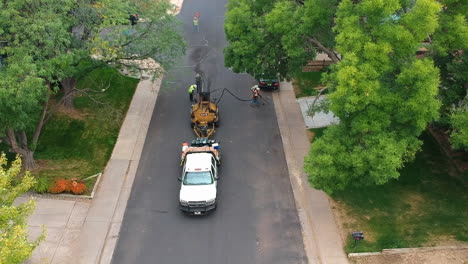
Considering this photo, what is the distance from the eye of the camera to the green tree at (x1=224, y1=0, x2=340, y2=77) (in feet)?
72.6

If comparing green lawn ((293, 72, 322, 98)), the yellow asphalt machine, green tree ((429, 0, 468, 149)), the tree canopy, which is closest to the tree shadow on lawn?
green tree ((429, 0, 468, 149))

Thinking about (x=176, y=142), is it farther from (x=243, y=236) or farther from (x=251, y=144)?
(x=243, y=236)

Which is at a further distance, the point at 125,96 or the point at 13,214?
the point at 125,96

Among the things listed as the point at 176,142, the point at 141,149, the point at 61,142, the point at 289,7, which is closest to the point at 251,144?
the point at 176,142

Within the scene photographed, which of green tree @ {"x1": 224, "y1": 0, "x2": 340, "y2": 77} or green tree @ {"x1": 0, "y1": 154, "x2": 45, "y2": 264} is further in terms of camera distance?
green tree @ {"x1": 224, "y1": 0, "x2": 340, "y2": 77}

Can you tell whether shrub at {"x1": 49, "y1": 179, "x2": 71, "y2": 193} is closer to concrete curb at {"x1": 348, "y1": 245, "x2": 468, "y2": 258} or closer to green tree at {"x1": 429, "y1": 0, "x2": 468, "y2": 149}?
concrete curb at {"x1": 348, "y1": 245, "x2": 468, "y2": 258}

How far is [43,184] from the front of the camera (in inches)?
875

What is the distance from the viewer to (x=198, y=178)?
863 inches

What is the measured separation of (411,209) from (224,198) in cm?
864

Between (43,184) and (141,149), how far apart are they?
5.50 metres

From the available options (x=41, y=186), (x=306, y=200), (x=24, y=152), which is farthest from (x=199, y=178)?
(x=24, y=152)

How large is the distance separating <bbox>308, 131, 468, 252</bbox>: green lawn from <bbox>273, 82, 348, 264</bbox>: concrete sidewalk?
0.65 m

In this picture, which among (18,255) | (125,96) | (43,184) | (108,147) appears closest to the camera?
(18,255)

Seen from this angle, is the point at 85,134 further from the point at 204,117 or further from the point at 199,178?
the point at 199,178
